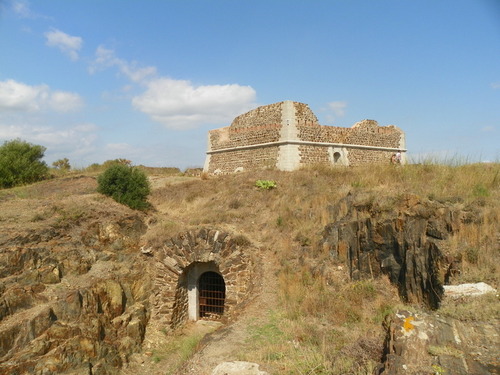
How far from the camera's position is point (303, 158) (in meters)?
18.3

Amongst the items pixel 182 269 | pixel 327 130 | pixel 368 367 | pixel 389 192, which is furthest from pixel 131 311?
pixel 327 130

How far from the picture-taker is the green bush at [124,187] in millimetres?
14648

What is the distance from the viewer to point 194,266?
12.4 metres

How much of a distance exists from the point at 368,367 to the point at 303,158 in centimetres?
Answer: 1352

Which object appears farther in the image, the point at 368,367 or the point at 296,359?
the point at 296,359

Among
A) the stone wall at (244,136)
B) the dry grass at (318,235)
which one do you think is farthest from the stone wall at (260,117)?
the dry grass at (318,235)

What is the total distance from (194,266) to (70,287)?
13.2 ft

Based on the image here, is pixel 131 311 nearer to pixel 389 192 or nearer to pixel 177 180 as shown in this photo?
pixel 389 192

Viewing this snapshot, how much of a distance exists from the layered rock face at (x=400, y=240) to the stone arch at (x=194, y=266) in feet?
9.40

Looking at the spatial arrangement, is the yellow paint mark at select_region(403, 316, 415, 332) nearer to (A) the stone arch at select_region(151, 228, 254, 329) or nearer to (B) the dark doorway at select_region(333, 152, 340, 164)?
(A) the stone arch at select_region(151, 228, 254, 329)

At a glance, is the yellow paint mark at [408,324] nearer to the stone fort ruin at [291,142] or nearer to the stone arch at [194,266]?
the stone arch at [194,266]

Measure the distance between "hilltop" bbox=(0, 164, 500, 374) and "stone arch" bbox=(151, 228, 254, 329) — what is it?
0.35 feet

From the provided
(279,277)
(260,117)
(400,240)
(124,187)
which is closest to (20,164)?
(124,187)

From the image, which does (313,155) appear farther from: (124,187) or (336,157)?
(124,187)
